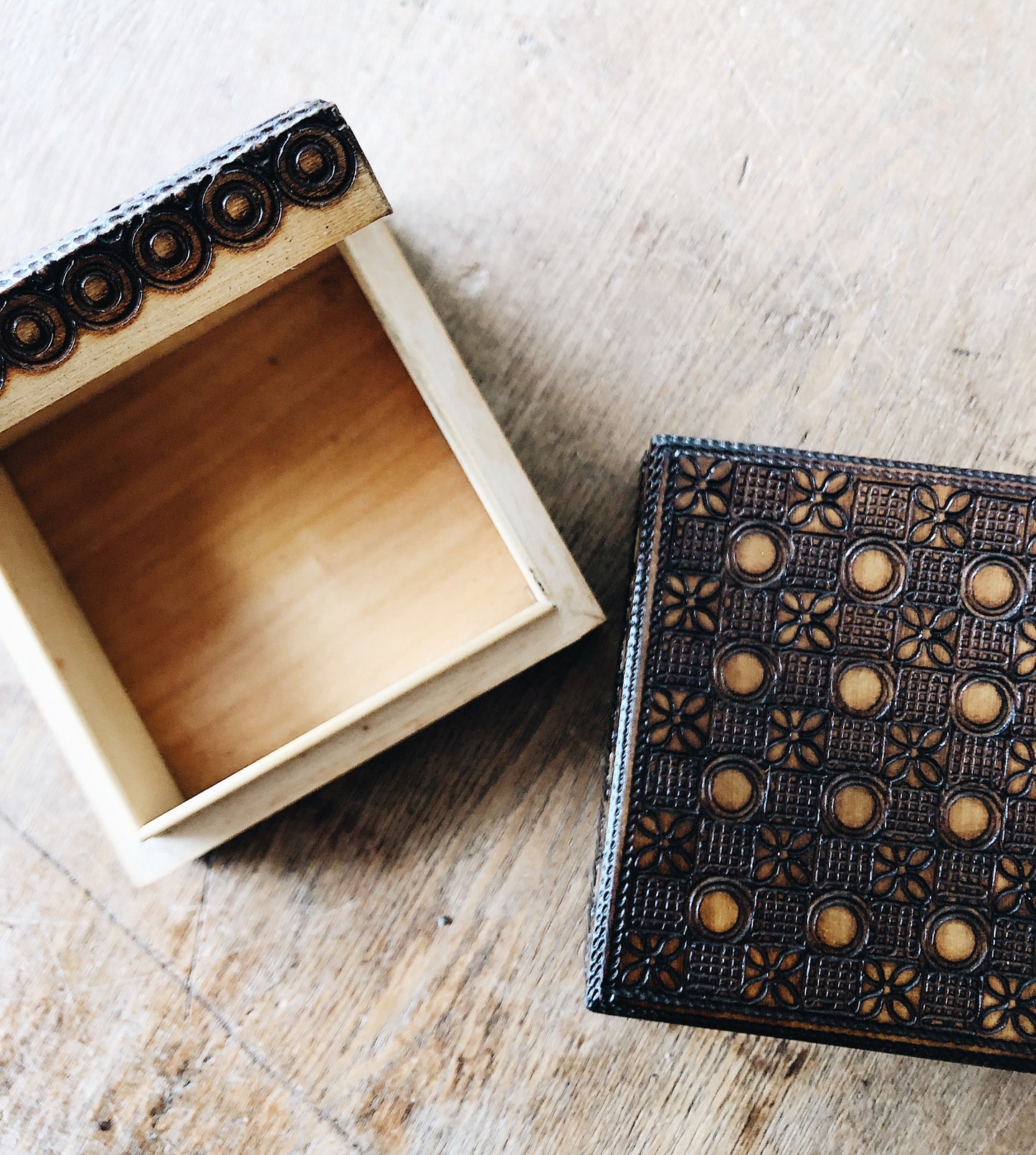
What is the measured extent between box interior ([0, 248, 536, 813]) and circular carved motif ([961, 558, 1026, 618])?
30cm

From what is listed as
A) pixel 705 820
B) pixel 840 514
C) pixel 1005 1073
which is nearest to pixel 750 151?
pixel 840 514

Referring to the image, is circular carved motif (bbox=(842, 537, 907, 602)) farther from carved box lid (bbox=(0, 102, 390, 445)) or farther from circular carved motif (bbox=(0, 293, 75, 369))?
circular carved motif (bbox=(0, 293, 75, 369))

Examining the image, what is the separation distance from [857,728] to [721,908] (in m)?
0.14

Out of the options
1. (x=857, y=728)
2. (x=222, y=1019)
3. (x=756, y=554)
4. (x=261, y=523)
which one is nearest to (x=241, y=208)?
(x=261, y=523)

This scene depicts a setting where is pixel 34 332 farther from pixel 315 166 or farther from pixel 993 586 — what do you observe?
pixel 993 586

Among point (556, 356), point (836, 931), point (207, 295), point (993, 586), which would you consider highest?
point (207, 295)

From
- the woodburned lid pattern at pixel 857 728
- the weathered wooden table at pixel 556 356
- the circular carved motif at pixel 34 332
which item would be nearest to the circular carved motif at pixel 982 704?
the woodburned lid pattern at pixel 857 728

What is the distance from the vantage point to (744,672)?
0.54 m

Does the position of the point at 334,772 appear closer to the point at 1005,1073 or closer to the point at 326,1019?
the point at 326,1019

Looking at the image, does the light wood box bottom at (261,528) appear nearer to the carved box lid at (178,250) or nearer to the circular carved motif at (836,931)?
the carved box lid at (178,250)

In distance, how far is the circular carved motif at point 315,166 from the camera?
45 cm

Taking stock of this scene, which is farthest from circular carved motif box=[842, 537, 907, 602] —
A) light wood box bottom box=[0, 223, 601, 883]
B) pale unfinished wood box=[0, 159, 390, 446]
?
pale unfinished wood box=[0, 159, 390, 446]

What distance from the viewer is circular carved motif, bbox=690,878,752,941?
0.53 meters

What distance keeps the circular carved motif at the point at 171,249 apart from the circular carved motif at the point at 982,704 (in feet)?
1.64
